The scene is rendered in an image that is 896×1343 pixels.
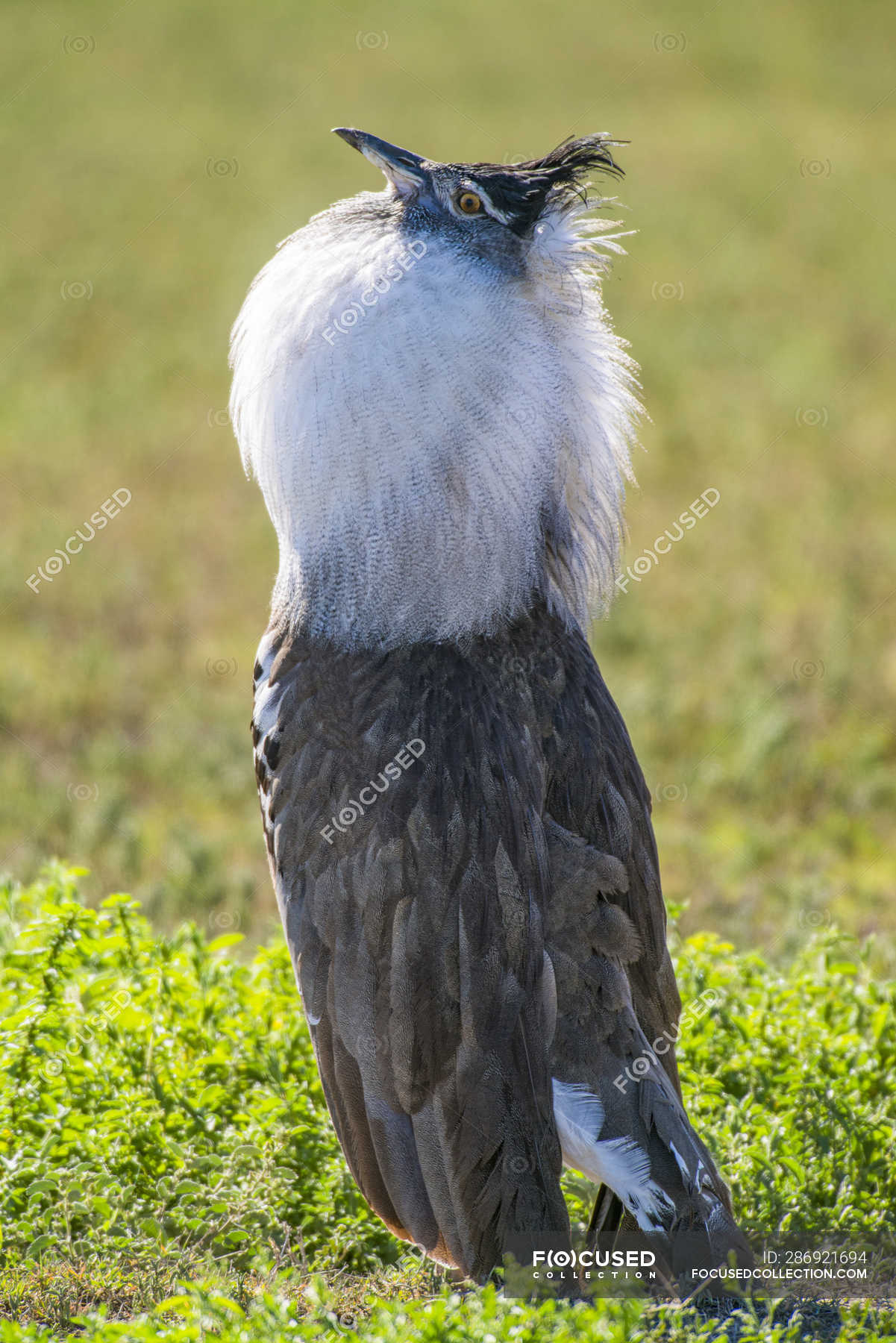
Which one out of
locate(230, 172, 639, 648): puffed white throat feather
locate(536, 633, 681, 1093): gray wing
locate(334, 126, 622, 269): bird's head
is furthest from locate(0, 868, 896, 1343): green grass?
locate(334, 126, 622, 269): bird's head

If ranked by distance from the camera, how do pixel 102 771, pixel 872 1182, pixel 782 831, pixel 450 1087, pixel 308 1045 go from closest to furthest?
pixel 450 1087, pixel 872 1182, pixel 308 1045, pixel 782 831, pixel 102 771

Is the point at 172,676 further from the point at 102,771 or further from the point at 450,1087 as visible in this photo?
the point at 450,1087

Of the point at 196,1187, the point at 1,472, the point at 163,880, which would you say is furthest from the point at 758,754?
the point at 1,472

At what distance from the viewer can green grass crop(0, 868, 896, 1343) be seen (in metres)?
3.20

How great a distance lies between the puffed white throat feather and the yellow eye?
0.08m

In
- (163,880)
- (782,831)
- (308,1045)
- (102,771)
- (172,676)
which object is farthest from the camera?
(172,676)

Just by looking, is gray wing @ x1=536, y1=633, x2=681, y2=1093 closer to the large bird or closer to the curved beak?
the large bird

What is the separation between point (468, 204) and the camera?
3.04m

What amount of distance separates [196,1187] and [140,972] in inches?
34.8

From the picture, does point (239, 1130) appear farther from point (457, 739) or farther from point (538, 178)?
point (538, 178)

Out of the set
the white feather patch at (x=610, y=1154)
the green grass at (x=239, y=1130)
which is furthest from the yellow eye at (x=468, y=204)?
the green grass at (x=239, y=1130)

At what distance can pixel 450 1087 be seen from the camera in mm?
2857

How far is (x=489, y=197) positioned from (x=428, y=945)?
5.42 ft

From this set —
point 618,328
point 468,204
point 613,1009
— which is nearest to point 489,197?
point 468,204
